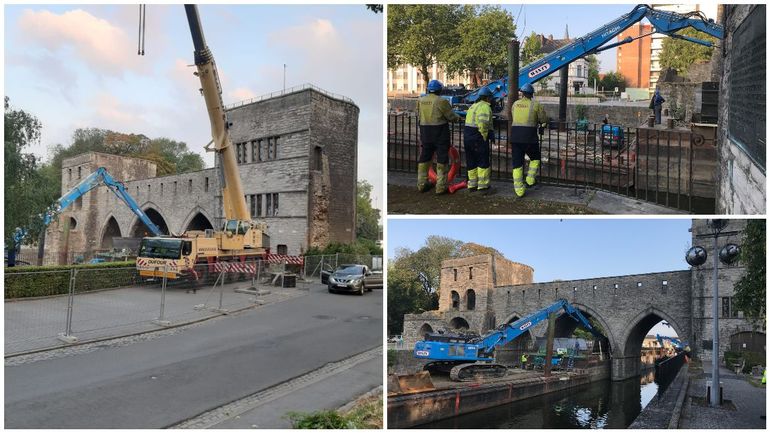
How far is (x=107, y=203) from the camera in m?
46.6

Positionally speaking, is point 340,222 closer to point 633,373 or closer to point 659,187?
point 633,373

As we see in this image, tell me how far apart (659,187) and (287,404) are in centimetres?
529

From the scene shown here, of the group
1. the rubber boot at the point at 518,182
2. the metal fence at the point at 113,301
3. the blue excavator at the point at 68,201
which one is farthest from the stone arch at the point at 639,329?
the blue excavator at the point at 68,201

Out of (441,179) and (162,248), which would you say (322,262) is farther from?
(441,179)

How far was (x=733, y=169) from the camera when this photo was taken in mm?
5781

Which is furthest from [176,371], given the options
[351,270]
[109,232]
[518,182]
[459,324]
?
[109,232]

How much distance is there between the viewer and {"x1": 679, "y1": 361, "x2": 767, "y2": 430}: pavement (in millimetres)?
7141

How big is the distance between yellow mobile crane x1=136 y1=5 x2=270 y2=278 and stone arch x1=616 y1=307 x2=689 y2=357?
16738 millimetres

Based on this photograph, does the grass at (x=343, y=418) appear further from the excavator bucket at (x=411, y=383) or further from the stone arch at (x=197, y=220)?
the stone arch at (x=197, y=220)

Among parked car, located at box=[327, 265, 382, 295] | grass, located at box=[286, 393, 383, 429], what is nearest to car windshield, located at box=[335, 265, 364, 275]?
parked car, located at box=[327, 265, 382, 295]

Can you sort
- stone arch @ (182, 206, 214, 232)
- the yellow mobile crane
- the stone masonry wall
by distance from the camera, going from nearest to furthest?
the stone masonry wall < the yellow mobile crane < stone arch @ (182, 206, 214, 232)

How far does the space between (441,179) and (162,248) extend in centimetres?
1621

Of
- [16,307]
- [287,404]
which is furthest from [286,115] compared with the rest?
[287,404]

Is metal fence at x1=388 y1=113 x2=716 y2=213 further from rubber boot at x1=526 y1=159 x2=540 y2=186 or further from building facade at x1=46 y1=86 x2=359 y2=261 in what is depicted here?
building facade at x1=46 y1=86 x2=359 y2=261
